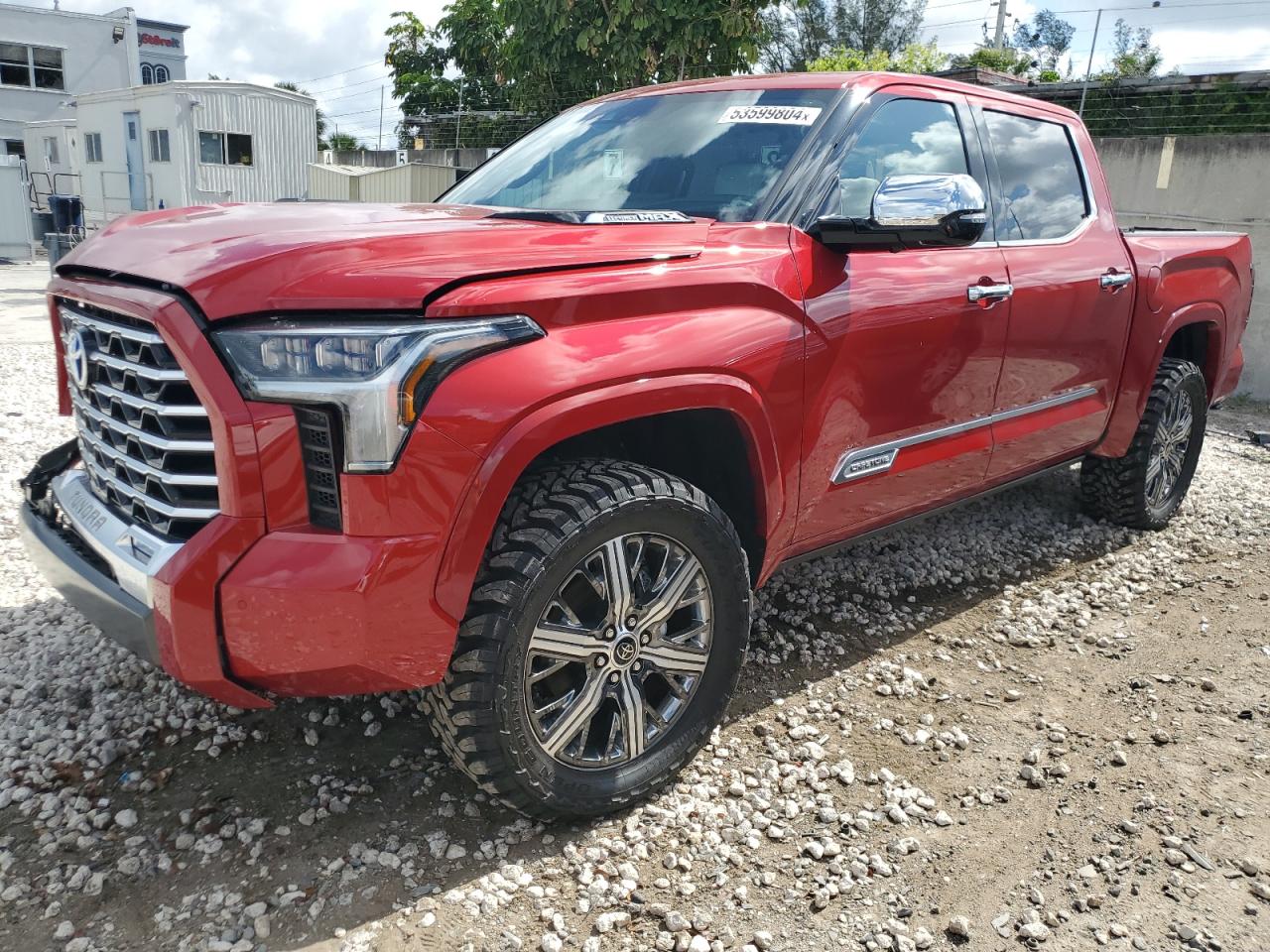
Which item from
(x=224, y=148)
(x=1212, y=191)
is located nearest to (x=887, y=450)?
(x=1212, y=191)

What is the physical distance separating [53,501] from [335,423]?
1163 mm

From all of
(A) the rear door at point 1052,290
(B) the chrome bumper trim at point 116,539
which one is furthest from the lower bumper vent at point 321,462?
(A) the rear door at point 1052,290

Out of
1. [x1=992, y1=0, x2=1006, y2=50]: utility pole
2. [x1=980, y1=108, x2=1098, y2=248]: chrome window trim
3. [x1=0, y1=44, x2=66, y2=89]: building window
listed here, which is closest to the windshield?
[x1=980, y1=108, x2=1098, y2=248]: chrome window trim

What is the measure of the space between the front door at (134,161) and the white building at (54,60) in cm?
951

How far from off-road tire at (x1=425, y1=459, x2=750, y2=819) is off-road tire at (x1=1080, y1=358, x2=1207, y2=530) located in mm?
2906

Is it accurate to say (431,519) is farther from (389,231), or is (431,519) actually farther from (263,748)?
(263,748)

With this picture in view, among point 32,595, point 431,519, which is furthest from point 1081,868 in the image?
point 32,595

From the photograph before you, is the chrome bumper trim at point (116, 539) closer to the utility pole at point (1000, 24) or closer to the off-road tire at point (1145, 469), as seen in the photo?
the off-road tire at point (1145, 469)

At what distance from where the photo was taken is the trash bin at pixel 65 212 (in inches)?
717

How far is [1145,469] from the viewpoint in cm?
465

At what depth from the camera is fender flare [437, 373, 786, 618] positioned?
2045mm

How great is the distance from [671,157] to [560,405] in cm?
138

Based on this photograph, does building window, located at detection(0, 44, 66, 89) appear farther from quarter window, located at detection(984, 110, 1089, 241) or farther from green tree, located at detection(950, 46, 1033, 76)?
quarter window, located at detection(984, 110, 1089, 241)

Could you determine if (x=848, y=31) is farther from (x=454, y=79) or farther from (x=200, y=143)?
(x=200, y=143)
